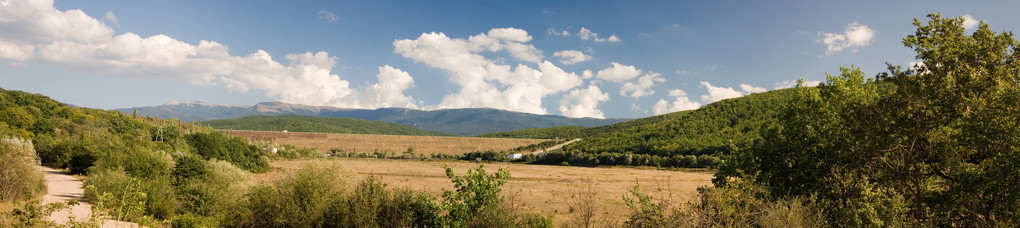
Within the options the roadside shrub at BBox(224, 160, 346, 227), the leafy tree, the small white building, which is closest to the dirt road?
the roadside shrub at BBox(224, 160, 346, 227)

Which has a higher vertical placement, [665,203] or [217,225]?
[665,203]

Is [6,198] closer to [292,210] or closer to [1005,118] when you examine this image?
[292,210]

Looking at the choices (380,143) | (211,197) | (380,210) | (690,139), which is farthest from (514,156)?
(380,210)

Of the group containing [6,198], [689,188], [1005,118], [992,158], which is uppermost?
[1005,118]

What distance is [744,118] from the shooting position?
103688mm

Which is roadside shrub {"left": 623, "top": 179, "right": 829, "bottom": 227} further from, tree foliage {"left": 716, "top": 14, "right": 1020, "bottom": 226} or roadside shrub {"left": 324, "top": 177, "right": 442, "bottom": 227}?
roadside shrub {"left": 324, "top": 177, "right": 442, "bottom": 227}

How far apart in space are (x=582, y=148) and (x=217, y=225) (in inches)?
4147

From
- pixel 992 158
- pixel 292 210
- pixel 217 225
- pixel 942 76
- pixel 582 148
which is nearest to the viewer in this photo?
pixel 992 158

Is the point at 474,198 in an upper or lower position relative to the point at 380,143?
upper

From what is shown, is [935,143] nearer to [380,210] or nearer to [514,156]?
[380,210]

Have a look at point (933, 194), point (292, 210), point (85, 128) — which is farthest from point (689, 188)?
point (85, 128)

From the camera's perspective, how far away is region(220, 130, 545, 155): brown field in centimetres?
12988

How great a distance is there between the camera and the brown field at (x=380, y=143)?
5113 inches

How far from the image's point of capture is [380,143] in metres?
138
